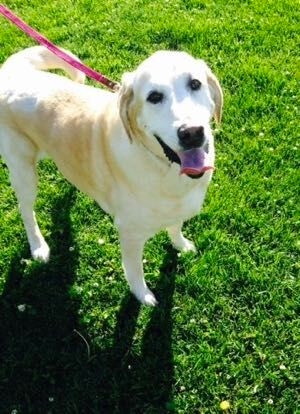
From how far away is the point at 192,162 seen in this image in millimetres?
3072

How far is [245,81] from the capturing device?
585 centimetres

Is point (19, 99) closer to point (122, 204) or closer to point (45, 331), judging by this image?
point (122, 204)

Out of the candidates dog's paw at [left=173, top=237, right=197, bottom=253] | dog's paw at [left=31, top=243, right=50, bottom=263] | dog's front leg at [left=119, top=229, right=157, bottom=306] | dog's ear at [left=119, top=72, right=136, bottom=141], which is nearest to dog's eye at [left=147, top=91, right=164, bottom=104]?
dog's ear at [left=119, top=72, right=136, bottom=141]

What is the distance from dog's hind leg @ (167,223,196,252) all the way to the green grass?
8 centimetres

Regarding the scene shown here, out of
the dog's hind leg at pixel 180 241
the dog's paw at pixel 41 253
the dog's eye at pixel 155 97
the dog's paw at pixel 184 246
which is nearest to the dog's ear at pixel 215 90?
the dog's eye at pixel 155 97

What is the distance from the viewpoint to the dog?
3082mm

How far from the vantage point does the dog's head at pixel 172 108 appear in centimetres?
296

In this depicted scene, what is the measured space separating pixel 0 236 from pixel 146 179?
1.93m

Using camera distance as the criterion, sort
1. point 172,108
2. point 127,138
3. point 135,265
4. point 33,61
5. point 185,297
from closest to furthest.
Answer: point 172,108 → point 127,138 → point 135,265 → point 33,61 → point 185,297

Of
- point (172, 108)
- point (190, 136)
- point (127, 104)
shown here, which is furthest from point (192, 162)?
point (127, 104)

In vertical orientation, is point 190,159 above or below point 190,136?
below

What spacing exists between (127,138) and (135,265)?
3.50 feet

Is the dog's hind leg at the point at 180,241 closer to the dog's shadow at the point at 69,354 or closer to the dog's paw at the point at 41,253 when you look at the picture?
the dog's shadow at the point at 69,354

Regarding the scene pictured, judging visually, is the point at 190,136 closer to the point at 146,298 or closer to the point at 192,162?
the point at 192,162
